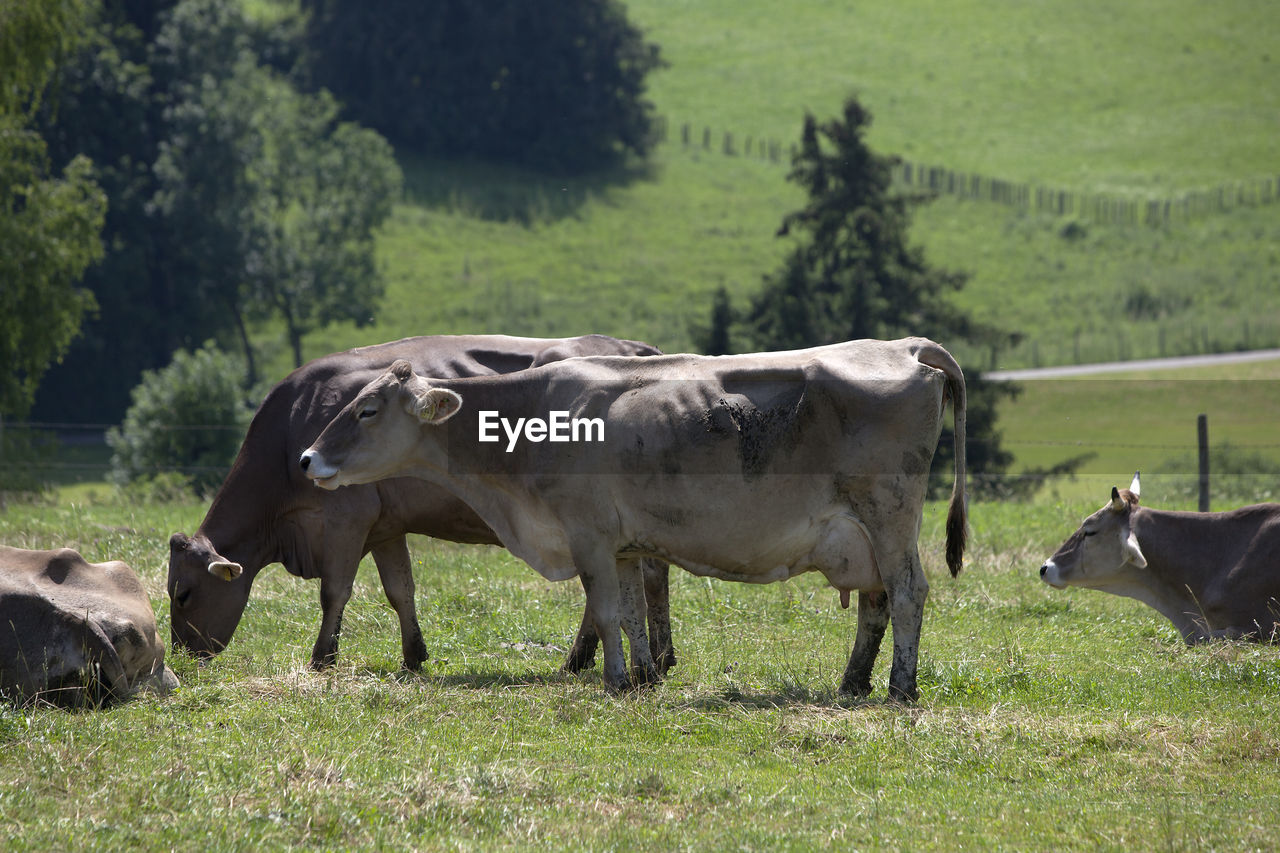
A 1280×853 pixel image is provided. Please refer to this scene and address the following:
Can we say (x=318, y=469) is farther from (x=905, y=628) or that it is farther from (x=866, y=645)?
(x=905, y=628)

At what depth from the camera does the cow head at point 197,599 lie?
34.8 feet

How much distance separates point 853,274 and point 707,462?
101ft

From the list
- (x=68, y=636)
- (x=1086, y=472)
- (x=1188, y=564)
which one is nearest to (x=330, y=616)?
(x=68, y=636)

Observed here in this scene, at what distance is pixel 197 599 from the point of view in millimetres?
10656

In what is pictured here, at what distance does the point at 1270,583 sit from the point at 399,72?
6361 centimetres

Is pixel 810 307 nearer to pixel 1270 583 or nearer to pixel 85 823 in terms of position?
pixel 1270 583

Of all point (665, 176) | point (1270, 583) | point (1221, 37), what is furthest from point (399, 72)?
point (1270, 583)

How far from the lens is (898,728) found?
8.32 meters

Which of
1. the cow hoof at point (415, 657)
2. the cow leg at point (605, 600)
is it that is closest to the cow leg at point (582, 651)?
the cow leg at point (605, 600)

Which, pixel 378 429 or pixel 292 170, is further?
pixel 292 170

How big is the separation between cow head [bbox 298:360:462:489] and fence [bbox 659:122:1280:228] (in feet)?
189

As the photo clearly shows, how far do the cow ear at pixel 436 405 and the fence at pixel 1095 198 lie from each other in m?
57.8

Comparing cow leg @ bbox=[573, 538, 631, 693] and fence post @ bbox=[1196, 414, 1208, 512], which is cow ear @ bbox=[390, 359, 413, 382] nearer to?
cow leg @ bbox=[573, 538, 631, 693]

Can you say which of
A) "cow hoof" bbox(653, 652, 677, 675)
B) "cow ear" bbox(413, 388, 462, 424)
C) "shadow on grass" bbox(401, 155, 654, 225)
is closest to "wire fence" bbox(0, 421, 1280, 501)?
"cow ear" bbox(413, 388, 462, 424)
